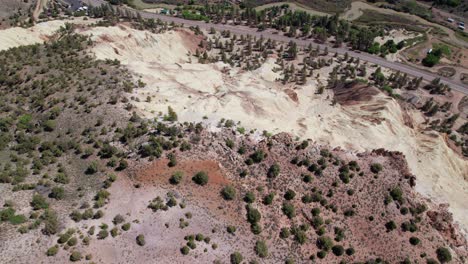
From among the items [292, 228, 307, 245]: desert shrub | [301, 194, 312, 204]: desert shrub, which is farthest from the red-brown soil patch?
[292, 228, 307, 245]: desert shrub

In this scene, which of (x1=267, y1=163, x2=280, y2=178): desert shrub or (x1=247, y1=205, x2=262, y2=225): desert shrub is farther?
(x1=267, y1=163, x2=280, y2=178): desert shrub

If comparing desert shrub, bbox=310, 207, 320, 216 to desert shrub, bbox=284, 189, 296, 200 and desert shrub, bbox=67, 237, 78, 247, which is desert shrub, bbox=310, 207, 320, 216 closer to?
desert shrub, bbox=284, 189, 296, 200

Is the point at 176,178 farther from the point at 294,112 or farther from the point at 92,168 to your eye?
the point at 294,112

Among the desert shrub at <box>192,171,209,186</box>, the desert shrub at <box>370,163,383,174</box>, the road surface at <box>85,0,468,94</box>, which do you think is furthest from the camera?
the road surface at <box>85,0,468,94</box>

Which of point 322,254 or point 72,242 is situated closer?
point 72,242

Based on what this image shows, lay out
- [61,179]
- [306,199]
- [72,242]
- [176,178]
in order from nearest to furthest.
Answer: [72,242]
[61,179]
[176,178]
[306,199]

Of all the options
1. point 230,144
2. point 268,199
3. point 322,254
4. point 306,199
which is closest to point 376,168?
Result: point 306,199
